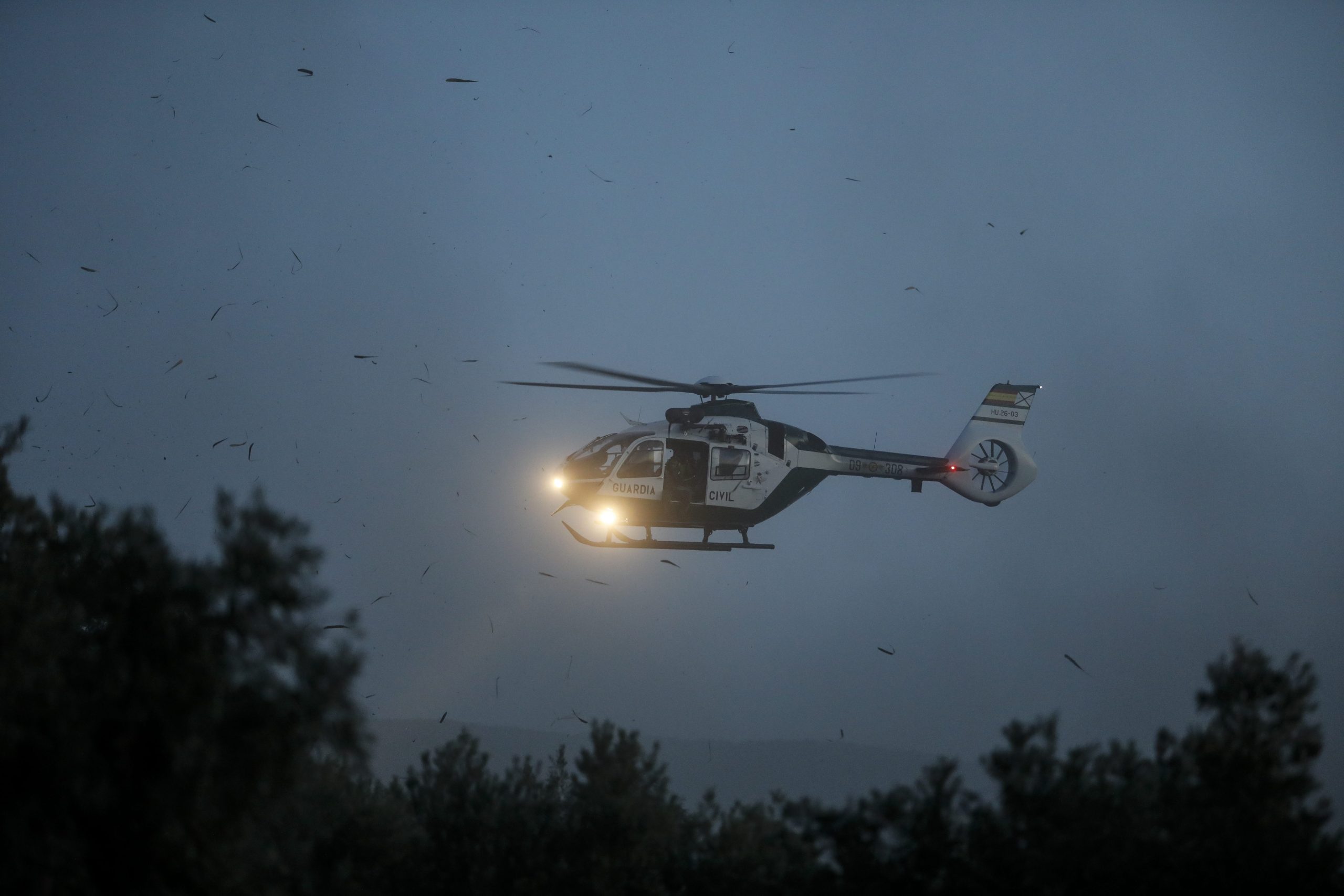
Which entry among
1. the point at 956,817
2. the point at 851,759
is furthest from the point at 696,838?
the point at 851,759

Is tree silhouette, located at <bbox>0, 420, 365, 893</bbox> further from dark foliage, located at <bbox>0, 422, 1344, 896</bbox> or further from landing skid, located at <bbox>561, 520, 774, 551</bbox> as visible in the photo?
landing skid, located at <bbox>561, 520, 774, 551</bbox>

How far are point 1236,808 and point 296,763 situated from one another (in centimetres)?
1179

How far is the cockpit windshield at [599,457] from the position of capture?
77.4 feet

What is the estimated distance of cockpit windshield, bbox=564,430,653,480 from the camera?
23.6 metres

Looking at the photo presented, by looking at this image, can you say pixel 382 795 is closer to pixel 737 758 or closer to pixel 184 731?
pixel 184 731

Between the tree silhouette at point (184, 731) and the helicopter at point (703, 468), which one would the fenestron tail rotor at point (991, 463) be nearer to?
the helicopter at point (703, 468)

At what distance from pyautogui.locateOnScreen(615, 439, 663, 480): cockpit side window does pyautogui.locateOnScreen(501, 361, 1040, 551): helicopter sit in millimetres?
15

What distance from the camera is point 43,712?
11852 mm

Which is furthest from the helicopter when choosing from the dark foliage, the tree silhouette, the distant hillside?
the distant hillside

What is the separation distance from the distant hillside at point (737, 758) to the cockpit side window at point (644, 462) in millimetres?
81061

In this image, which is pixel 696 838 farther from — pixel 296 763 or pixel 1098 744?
pixel 296 763

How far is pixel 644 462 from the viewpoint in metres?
23.7

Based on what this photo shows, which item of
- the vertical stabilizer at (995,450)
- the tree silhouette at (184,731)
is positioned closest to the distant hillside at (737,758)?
the vertical stabilizer at (995,450)

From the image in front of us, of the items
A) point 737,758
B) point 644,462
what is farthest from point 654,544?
point 737,758
